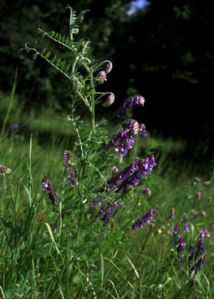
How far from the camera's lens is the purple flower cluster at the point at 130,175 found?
227 cm

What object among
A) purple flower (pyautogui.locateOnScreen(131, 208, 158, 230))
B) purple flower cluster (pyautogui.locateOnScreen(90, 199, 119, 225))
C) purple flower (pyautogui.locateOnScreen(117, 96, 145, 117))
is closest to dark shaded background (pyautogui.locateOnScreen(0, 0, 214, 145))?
purple flower (pyautogui.locateOnScreen(131, 208, 158, 230))

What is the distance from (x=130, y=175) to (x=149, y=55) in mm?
11821

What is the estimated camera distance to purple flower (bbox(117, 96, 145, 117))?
7.25 feet

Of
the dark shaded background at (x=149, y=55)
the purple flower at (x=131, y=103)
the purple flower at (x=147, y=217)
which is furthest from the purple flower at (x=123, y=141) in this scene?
the dark shaded background at (x=149, y=55)

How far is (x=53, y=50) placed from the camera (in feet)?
32.9

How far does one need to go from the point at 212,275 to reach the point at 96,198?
89 cm

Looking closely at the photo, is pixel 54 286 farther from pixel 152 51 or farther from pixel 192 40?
pixel 152 51

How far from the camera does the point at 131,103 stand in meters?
2.24

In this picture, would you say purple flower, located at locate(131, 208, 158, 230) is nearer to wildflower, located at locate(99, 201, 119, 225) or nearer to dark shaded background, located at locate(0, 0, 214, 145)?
Result: wildflower, located at locate(99, 201, 119, 225)

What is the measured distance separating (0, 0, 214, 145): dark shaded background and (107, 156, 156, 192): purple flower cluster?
6378 mm

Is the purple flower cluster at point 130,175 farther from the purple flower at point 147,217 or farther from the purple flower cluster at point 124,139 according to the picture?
the purple flower at point 147,217

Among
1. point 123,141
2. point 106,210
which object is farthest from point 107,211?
point 123,141

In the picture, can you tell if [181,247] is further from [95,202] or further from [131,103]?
[131,103]

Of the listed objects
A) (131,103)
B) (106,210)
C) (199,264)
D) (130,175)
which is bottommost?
(199,264)
